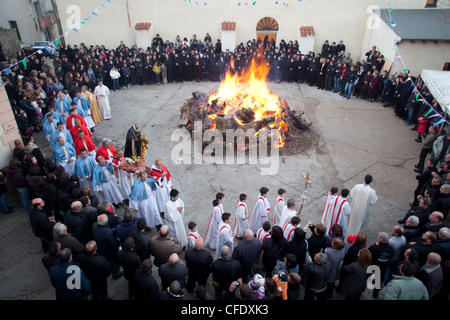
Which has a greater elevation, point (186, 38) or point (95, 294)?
point (186, 38)

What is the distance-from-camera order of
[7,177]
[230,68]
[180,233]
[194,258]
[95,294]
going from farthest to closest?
[230,68] → [7,177] → [180,233] → [95,294] → [194,258]

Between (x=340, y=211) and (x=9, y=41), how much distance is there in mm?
28373

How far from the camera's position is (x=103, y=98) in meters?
13.3

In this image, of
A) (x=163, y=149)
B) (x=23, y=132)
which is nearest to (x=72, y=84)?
(x=23, y=132)

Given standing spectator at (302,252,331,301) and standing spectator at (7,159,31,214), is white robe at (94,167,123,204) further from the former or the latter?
standing spectator at (302,252,331,301)

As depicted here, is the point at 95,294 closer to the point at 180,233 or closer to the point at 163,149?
the point at 180,233

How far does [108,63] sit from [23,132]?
6.57m

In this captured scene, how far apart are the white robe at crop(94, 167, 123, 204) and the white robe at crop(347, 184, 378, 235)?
18.8ft

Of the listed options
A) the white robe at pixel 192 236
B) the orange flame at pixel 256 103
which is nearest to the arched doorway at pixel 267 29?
the orange flame at pixel 256 103

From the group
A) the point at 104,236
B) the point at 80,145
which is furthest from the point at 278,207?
the point at 80,145

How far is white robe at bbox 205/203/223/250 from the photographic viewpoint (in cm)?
668

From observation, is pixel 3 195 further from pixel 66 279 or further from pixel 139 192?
pixel 66 279

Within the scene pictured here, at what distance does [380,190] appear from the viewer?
A: 936cm

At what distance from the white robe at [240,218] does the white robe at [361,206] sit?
2.53 metres
